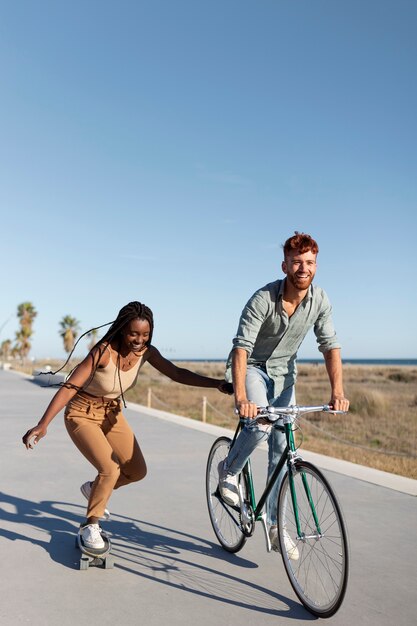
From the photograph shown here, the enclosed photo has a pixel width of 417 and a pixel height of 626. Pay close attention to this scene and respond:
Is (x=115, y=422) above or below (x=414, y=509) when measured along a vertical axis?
above

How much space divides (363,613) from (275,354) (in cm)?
157

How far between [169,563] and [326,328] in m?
1.79

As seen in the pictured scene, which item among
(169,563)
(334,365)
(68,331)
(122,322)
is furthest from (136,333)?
(68,331)

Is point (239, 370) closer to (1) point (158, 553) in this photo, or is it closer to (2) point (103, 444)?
(2) point (103, 444)

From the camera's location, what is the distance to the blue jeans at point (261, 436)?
171 inches

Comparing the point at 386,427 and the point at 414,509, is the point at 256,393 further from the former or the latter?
the point at 386,427

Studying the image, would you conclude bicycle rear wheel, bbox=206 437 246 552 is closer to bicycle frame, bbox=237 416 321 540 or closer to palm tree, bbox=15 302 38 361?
bicycle frame, bbox=237 416 321 540

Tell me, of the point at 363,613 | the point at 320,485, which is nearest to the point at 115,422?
the point at 320,485

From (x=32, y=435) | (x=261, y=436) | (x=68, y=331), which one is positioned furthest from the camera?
(x=68, y=331)

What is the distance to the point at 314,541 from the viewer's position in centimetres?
386

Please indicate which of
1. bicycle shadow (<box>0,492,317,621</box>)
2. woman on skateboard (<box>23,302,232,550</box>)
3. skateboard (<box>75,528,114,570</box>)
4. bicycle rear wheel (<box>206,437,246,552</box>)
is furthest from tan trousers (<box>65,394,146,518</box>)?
bicycle rear wheel (<box>206,437,246,552</box>)

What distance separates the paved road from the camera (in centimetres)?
368

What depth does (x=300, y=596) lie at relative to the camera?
3746 millimetres

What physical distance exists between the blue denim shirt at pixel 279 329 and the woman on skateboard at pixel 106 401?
329mm
